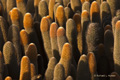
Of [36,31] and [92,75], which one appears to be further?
[36,31]

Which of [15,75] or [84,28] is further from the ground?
[84,28]

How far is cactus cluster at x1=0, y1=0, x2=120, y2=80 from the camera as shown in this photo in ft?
3.61

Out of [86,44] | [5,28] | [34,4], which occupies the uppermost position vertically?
[34,4]

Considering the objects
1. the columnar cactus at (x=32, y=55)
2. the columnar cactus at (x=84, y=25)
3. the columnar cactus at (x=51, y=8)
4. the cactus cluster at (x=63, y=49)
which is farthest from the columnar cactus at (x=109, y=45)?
the columnar cactus at (x=51, y=8)

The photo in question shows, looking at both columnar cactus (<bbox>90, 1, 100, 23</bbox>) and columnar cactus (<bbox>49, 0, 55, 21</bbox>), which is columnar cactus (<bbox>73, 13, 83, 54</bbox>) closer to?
columnar cactus (<bbox>90, 1, 100, 23</bbox>)

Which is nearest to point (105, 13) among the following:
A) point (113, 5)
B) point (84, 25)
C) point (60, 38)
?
point (113, 5)

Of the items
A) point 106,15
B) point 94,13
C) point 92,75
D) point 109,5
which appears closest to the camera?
point 92,75

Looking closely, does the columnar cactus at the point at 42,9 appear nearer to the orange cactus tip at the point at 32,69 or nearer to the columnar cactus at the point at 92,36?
the columnar cactus at the point at 92,36

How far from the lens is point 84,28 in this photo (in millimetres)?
1380

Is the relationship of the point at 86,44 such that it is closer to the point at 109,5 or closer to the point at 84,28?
the point at 84,28

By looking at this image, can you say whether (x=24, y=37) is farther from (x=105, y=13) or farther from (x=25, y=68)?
(x=105, y=13)

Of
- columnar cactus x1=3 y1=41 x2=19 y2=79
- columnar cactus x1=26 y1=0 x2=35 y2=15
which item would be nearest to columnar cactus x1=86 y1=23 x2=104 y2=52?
columnar cactus x1=3 y1=41 x2=19 y2=79

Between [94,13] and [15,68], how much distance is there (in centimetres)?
52

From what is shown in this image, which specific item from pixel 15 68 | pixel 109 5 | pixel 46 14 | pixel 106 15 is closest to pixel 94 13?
pixel 106 15
